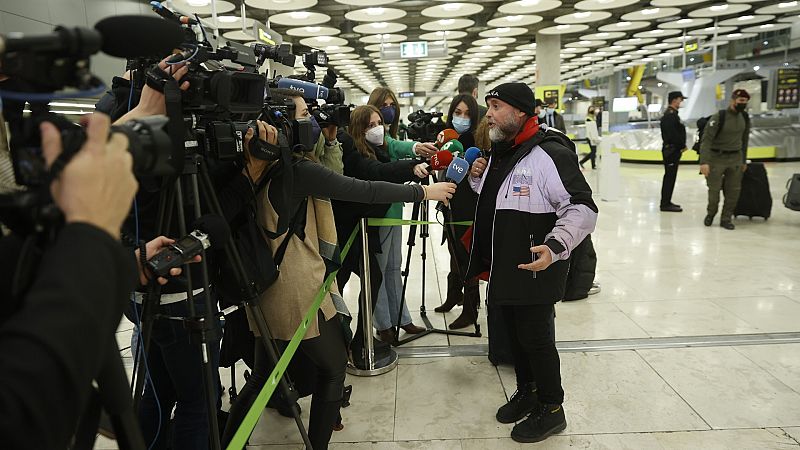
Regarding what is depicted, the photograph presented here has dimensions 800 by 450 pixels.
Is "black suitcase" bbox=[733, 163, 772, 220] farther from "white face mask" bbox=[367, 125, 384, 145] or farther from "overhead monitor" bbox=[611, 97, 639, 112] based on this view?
"overhead monitor" bbox=[611, 97, 639, 112]

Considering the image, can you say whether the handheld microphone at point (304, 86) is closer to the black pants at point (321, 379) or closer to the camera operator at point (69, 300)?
the black pants at point (321, 379)

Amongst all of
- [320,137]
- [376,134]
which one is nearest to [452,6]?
[376,134]

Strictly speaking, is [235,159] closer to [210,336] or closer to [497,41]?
[210,336]

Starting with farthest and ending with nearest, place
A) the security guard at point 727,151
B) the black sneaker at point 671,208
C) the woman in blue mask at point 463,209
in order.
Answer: the black sneaker at point 671,208
the security guard at point 727,151
the woman in blue mask at point 463,209

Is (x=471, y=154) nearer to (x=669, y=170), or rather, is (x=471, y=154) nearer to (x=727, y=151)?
(x=727, y=151)

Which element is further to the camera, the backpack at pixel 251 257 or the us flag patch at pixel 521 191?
the us flag patch at pixel 521 191

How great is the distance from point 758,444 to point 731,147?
5341 millimetres

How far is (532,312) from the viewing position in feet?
7.98

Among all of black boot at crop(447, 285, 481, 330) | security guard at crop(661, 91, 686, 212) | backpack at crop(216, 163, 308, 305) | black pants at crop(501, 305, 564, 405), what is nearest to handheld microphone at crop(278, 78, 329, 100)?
backpack at crop(216, 163, 308, 305)

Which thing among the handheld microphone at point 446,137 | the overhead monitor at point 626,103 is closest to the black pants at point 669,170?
the handheld microphone at point 446,137

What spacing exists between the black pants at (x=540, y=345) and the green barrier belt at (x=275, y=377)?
95 cm

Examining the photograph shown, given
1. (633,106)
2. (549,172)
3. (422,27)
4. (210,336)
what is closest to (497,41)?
(422,27)

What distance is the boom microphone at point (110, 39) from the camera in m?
0.74

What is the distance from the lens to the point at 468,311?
3.85 metres
